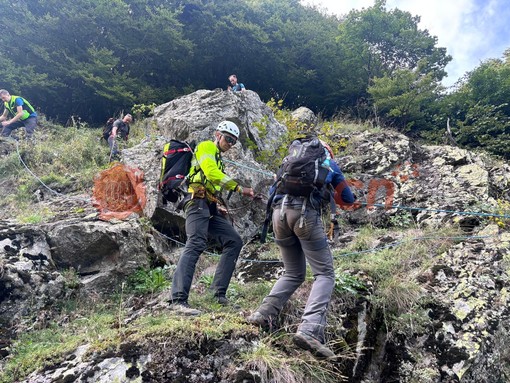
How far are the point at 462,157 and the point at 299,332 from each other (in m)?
6.54

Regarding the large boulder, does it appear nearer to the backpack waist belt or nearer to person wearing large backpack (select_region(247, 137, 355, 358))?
the backpack waist belt

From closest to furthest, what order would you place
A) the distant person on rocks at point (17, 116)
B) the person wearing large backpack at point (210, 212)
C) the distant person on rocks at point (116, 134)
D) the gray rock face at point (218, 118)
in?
the person wearing large backpack at point (210, 212), the gray rock face at point (218, 118), the distant person on rocks at point (116, 134), the distant person on rocks at point (17, 116)

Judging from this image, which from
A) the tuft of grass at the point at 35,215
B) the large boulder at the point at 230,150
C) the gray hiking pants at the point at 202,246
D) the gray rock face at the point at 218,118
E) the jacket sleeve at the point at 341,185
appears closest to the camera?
the jacket sleeve at the point at 341,185

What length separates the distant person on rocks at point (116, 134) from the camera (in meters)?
10.8

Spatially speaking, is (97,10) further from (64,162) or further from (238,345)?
(238,345)

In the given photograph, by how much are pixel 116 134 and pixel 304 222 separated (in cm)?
946

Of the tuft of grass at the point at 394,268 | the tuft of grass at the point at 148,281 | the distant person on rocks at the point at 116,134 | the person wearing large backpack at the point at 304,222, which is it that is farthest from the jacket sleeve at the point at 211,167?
the distant person on rocks at the point at 116,134

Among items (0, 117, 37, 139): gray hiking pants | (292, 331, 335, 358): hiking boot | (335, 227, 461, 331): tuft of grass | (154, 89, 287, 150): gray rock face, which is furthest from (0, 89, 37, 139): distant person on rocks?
(292, 331, 335, 358): hiking boot

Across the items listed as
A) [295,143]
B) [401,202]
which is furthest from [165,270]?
[401,202]

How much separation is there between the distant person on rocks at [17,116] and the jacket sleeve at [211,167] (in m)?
9.19

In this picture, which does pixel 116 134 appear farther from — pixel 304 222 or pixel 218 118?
pixel 304 222

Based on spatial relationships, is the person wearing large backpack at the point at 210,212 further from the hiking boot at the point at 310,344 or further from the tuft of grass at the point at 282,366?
the hiking boot at the point at 310,344

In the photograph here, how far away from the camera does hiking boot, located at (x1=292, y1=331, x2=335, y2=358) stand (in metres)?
3.42

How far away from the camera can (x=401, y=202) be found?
759 cm
